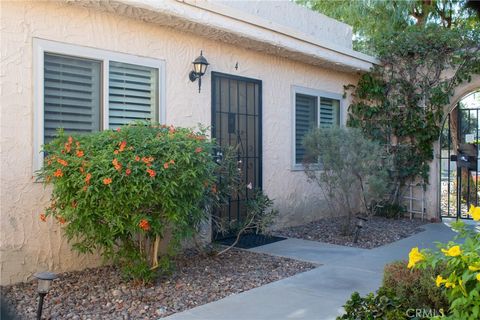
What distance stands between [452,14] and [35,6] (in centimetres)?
1401

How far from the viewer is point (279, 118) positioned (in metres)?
9.03

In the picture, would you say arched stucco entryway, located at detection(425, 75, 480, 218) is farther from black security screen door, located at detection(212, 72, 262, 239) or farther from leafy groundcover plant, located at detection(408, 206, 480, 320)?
leafy groundcover plant, located at detection(408, 206, 480, 320)

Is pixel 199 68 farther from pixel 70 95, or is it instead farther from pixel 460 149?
pixel 460 149

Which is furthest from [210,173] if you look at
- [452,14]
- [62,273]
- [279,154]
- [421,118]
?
[452,14]

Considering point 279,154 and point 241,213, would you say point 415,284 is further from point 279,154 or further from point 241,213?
point 279,154

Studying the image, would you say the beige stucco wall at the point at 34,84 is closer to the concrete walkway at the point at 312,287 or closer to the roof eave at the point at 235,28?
the roof eave at the point at 235,28

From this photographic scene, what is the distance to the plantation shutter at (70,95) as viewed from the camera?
5680 millimetres

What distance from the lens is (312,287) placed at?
5.44m

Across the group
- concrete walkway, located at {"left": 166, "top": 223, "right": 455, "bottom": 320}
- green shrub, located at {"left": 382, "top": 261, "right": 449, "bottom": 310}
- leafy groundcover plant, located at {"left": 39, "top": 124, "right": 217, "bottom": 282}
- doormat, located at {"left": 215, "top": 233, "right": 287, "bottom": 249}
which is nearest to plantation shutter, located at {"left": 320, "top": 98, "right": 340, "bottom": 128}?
doormat, located at {"left": 215, "top": 233, "right": 287, "bottom": 249}

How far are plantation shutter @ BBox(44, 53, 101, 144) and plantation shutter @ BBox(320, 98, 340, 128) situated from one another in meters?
5.38

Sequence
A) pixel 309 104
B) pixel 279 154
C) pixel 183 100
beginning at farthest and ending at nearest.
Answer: pixel 309 104 → pixel 279 154 → pixel 183 100

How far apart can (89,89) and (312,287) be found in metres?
3.49

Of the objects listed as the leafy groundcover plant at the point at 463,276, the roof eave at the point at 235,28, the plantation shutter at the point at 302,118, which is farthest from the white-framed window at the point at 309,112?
the leafy groundcover plant at the point at 463,276

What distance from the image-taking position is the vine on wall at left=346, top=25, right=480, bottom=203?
32.7 ft
